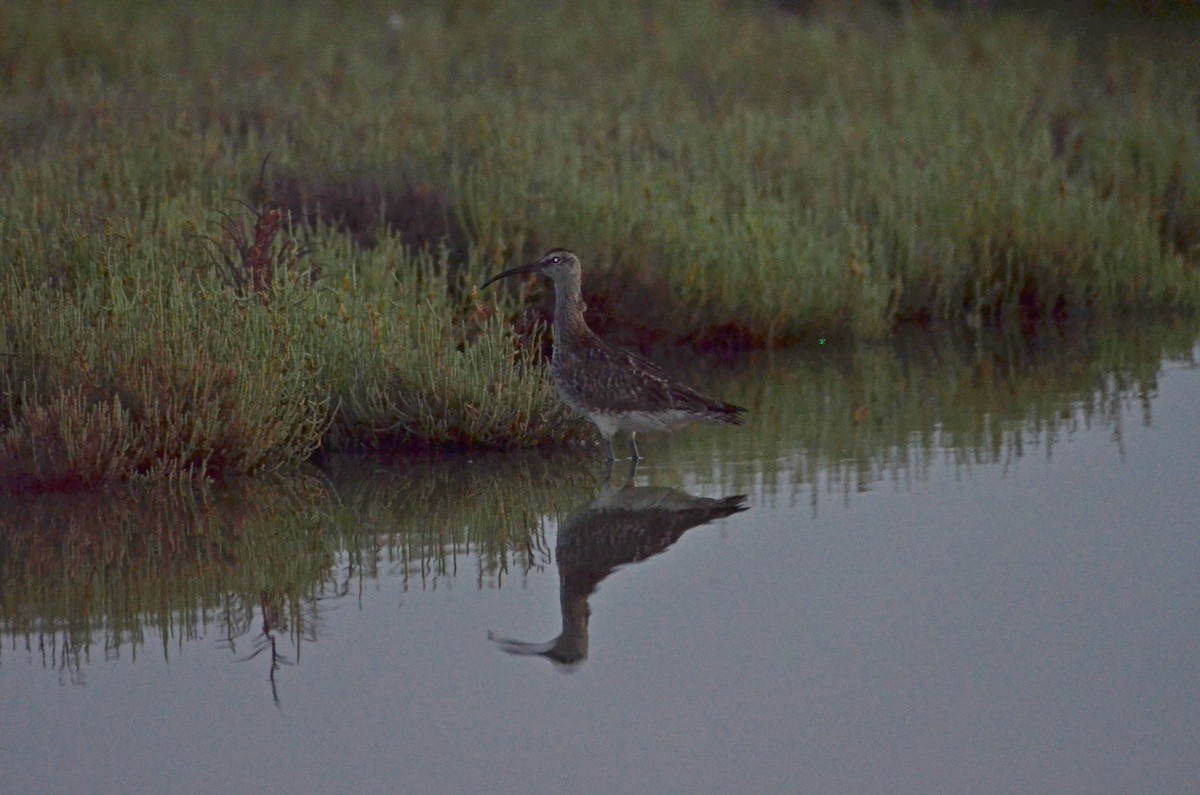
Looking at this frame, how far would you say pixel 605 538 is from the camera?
911 cm

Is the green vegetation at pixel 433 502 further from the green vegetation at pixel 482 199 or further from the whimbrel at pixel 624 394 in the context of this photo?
the green vegetation at pixel 482 199

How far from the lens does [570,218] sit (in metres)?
15.0

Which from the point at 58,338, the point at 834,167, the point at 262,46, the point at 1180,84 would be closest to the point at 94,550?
the point at 58,338

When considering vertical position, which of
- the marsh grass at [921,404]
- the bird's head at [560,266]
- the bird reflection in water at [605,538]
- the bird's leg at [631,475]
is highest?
the bird's head at [560,266]

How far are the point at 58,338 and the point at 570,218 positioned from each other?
5.25 m

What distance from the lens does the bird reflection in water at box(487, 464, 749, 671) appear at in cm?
741

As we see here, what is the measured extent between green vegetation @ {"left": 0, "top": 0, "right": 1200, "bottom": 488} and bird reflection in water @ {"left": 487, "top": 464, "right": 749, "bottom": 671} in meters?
1.46

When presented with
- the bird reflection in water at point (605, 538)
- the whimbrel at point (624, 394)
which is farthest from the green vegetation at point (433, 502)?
the whimbrel at point (624, 394)

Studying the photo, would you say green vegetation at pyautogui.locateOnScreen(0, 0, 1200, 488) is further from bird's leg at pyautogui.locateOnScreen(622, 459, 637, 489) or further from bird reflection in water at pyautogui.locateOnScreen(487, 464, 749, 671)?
bird reflection in water at pyautogui.locateOnScreen(487, 464, 749, 671)

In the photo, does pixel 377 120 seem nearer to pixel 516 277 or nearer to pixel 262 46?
pixel 516 277

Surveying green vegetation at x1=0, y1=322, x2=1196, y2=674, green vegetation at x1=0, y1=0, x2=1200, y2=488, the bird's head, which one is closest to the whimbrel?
green vegetation at x1=0, y1=322, x2=1196, y2=674

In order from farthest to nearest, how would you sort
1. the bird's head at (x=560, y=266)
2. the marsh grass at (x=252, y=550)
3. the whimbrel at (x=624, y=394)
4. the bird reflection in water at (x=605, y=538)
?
the bird's head at (x=560, y=266) < the whimbrel at (x=624, y=394) < the marsh grass at (x=252, y=550) < the bird reflection in water at (x=605, y=538)

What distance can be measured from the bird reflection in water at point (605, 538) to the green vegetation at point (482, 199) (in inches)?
57.4

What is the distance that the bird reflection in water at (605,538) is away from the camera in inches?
292
